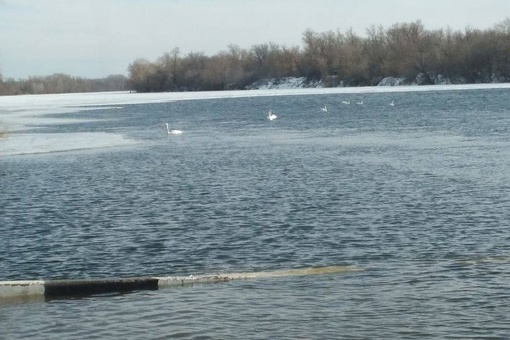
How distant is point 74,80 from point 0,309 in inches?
6552

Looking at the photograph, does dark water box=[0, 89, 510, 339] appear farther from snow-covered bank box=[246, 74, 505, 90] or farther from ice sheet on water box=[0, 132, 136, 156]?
snow-covered bank box=[246, 74, 505, 90]

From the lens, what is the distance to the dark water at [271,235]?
415 inches

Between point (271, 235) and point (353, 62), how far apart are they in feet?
302

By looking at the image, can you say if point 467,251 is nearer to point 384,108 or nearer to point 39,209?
point 39,209

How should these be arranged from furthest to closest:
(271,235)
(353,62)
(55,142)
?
(353,62) → (55,142) → (271,235)

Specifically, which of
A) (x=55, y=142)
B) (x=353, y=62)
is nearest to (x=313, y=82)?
(x=353, y=62)

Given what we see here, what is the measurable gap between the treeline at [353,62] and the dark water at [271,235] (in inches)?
2547

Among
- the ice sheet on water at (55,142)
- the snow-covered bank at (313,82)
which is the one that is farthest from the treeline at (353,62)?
the ice sheet on water at (55,142)

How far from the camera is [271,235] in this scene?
15.4 meters

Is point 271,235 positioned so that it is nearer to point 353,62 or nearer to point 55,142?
point 55,142

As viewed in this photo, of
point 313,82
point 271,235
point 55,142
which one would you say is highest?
point 313,82

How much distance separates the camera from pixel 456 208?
1745 cm

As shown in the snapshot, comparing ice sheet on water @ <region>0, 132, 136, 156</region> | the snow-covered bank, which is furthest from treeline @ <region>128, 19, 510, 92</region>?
ice sheet on water @ <region>0, 132, 136, 156</region>

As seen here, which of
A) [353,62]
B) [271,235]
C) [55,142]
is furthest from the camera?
[353,62]
